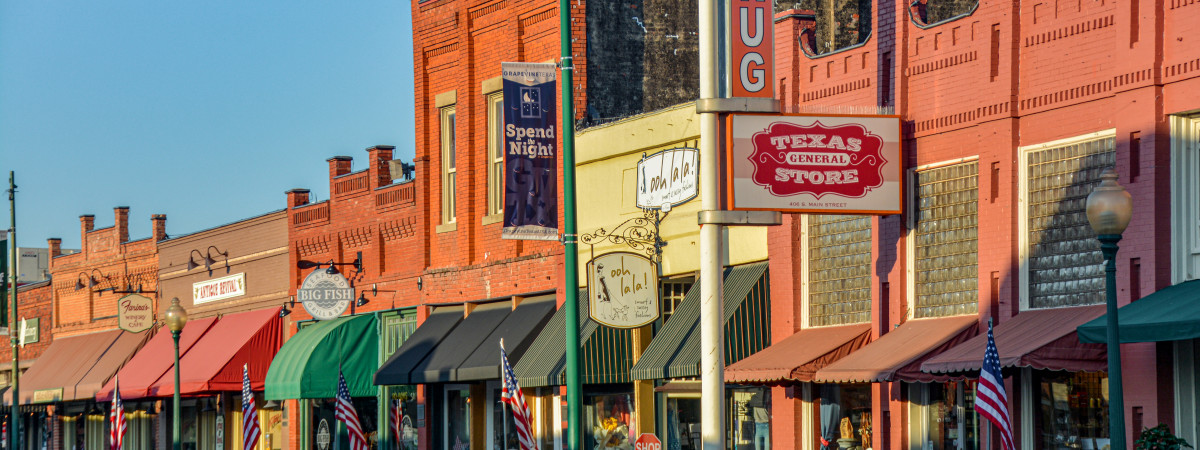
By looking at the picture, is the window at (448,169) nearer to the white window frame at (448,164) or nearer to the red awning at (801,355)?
the white window frame at (448,164)

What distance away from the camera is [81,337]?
4734 centimetres

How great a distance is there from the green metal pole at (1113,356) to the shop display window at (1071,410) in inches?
150

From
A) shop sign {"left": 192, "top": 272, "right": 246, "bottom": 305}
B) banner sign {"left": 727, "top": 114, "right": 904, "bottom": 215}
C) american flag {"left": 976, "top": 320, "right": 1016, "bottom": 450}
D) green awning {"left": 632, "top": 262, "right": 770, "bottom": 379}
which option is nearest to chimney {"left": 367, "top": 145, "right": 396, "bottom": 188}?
shop sign {"left": 192, "top": 272, "right": 246, "bottom": 305}

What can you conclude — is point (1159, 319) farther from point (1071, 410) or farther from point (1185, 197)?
point (1071, 410)

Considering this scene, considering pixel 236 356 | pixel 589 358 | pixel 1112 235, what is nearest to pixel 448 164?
pixel 589 358

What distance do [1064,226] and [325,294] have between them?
1847cm

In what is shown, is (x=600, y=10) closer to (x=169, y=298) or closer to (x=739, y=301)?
(x=739, y=301)

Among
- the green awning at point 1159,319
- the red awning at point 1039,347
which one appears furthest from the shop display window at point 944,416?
the green awning at point 1159,319

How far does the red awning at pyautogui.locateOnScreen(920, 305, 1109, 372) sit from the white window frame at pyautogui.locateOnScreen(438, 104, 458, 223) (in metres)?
14.1

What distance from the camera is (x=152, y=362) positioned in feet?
131

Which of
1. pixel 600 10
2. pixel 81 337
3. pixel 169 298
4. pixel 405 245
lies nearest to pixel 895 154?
pixel 600 10

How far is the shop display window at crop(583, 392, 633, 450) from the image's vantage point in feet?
85.1

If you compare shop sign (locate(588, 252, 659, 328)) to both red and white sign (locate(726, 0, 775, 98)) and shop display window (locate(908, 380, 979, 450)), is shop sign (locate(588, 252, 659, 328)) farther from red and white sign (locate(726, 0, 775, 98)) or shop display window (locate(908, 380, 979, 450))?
red and white sign (locate(726, 0, 775, 98))

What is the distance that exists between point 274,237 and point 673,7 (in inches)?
492
